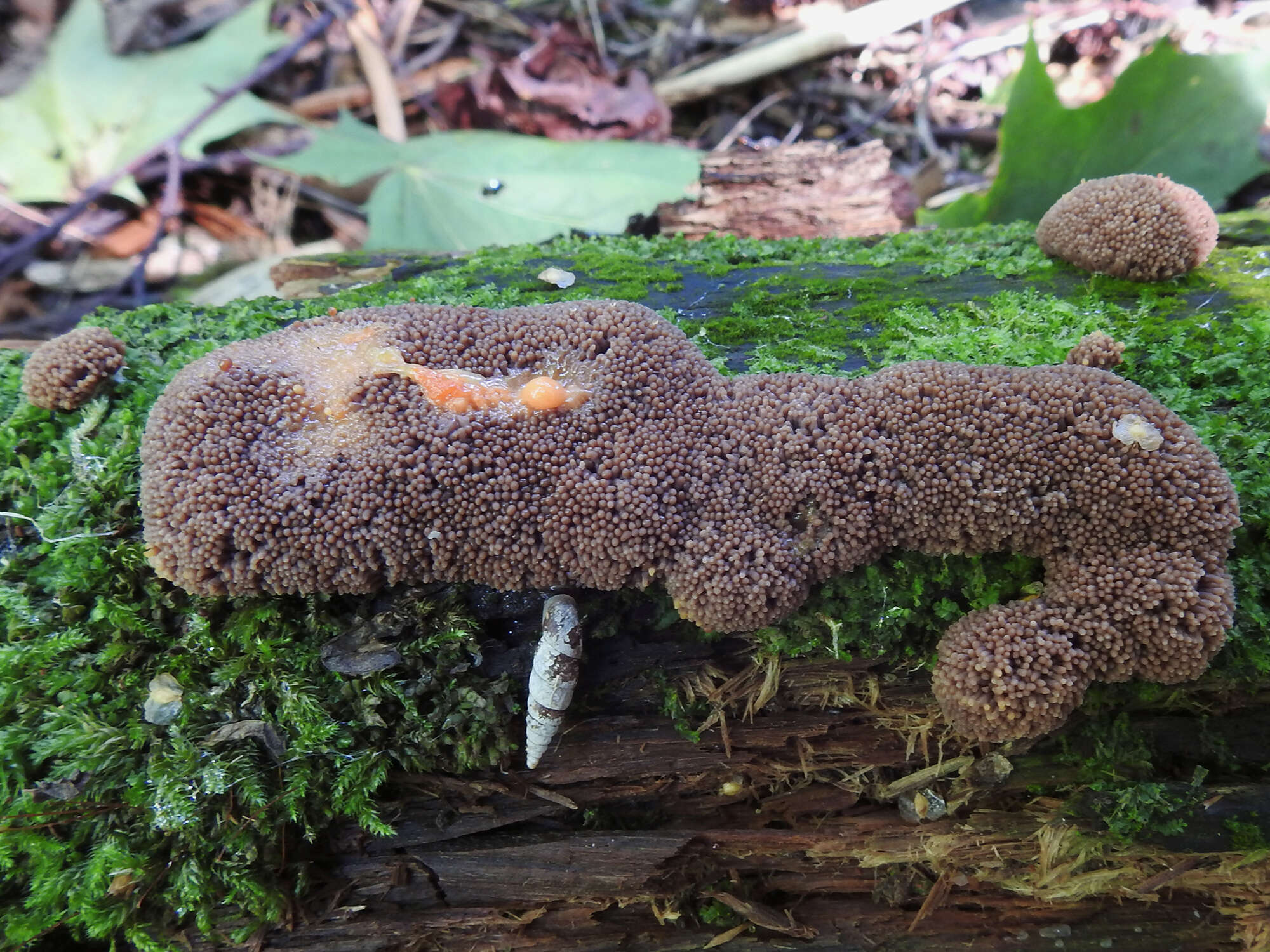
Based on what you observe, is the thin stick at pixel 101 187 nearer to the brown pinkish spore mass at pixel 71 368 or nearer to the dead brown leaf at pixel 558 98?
the dead brown leaf at pixel 558 98

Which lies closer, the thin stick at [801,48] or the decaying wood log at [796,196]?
the decaying wood log at [796,196]

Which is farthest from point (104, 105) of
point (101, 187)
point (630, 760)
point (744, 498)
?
point (630, 760)

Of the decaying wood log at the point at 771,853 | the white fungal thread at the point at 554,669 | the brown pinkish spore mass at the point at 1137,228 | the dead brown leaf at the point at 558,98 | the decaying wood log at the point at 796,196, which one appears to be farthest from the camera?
the dead brown leaf at the point at 558,98

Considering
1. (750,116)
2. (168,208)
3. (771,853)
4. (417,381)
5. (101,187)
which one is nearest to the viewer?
(417,381)

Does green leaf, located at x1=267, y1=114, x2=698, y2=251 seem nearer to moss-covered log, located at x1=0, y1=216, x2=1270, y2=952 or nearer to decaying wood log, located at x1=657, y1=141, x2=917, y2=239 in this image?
decaying wood log, located at x1=657, y1=141, x2=917, y2=239

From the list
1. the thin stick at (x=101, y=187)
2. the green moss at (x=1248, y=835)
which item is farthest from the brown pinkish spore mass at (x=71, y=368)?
the green moss at (x=1248, y=835)

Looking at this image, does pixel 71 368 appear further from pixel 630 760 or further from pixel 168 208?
pixel 168 208

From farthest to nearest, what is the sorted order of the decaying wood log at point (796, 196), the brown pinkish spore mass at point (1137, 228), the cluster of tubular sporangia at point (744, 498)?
the decaying wood log at point (796, 196) → the brown pinkish spore mass at point (1137, 228) → the cluster of tubular sporangia at point (744, 498)
